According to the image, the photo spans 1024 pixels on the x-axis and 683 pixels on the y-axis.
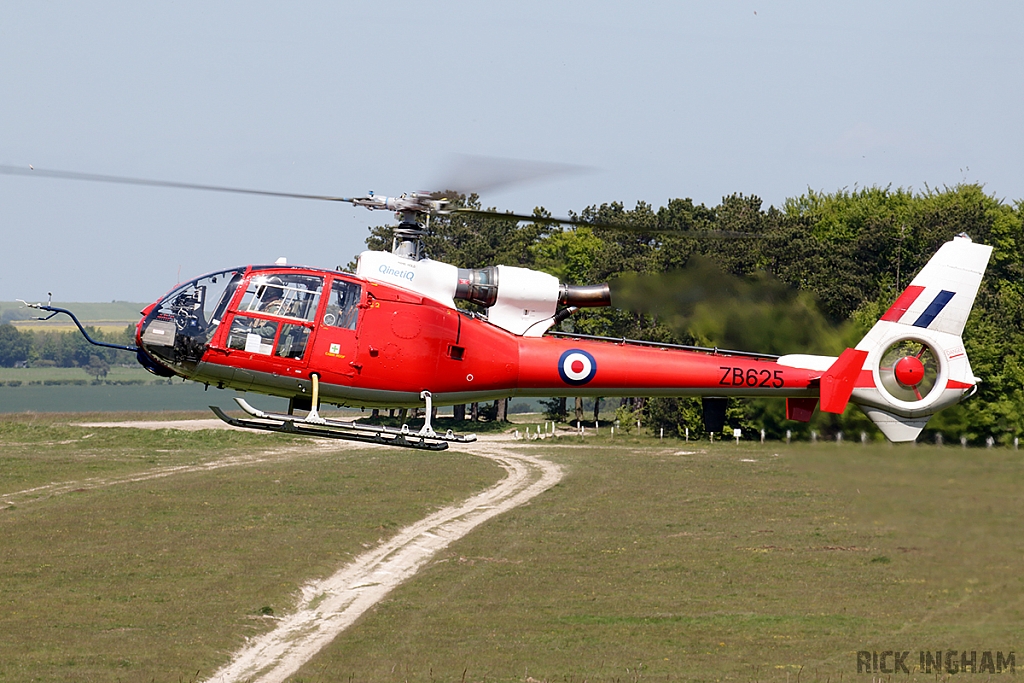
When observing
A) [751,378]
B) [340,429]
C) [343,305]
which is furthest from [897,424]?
[343,305]

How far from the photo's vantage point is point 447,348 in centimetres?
2259

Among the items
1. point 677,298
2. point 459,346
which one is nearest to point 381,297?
point 459,346

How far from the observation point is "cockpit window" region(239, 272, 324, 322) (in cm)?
2159

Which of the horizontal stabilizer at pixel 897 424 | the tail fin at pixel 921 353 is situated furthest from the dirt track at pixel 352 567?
the tail fin at pixel 921 353

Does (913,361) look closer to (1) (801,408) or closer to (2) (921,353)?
(2) (921,353)

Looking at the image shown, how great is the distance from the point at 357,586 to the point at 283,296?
23.5 m

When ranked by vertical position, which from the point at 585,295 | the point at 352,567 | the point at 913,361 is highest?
the point at 585,295

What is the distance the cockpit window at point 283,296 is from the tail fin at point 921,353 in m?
11.0

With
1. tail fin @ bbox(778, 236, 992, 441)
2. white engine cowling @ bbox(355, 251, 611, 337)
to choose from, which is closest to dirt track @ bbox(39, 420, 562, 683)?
white engine cowling @ bbox(355, 251, 611, 337)

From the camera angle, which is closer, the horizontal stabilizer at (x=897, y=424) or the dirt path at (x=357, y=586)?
the horizontal stabilizer at (x=897, y=424)

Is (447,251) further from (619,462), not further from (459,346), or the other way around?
(459,346)

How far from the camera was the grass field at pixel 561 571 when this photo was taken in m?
23.8

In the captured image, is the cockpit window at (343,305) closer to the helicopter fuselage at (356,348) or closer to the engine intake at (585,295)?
the helicopter fuselage at (356,348)

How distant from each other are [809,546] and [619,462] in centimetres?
2557
